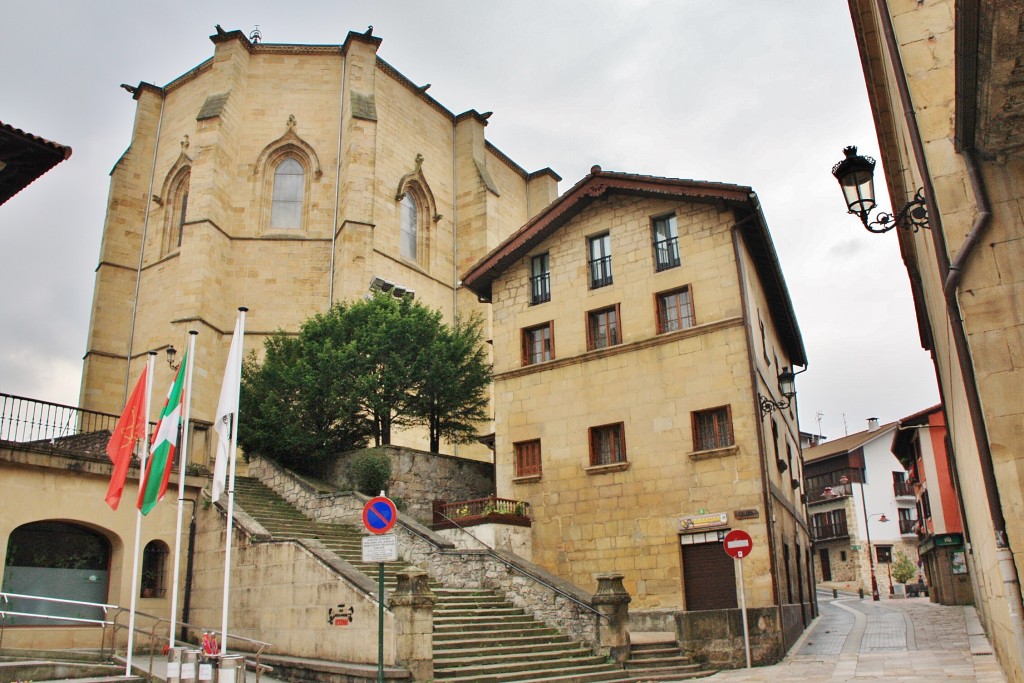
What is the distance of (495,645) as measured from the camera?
44.7ft

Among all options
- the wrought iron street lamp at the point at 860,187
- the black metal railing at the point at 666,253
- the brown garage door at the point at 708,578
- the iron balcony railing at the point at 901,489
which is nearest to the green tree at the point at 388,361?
the black metal railing at the point at 666,253

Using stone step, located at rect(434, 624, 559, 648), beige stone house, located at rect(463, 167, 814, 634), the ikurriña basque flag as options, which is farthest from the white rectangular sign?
beige stone house, located at rect(463, 167, 814, 634)

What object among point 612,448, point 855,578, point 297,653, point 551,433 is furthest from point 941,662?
point 855,578

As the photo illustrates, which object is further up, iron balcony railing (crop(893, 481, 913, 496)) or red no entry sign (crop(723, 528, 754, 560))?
iron balcony railing (crop(893, 481, 913, 496))

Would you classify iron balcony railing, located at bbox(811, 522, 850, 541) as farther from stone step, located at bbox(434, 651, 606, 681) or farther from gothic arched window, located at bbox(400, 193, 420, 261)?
stone step, located at bbox(434, 651, 606, 681)

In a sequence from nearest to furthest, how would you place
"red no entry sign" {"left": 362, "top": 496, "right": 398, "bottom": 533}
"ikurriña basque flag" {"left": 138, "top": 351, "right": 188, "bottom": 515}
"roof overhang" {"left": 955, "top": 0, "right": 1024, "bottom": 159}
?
"roof overhang" {"left": 955, "top": 0, "right": 1024, "bottom": 159} → "red no entry sign" {"left": 362, "top": 496, "right": 398, "bottom": 533} → "ikurriña basque flag" {"left": 138, "top": 351, "right": 188, "bottom": 515}

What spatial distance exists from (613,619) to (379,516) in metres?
6.34

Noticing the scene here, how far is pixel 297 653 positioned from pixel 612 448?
9.19 m

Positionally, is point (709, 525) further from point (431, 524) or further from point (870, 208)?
point (870, 208)

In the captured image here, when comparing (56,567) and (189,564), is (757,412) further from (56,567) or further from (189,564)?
(56,567)

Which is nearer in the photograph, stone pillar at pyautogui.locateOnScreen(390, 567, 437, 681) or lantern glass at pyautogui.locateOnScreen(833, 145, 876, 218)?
lantern glass at pyautogui.locateOnScreen(833, 145, 876, 218)

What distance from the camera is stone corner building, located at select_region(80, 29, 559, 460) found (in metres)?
30.6

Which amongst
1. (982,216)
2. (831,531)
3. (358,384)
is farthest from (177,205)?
(831,531)

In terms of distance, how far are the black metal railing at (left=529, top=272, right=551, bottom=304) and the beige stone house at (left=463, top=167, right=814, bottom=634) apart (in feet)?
0.14
